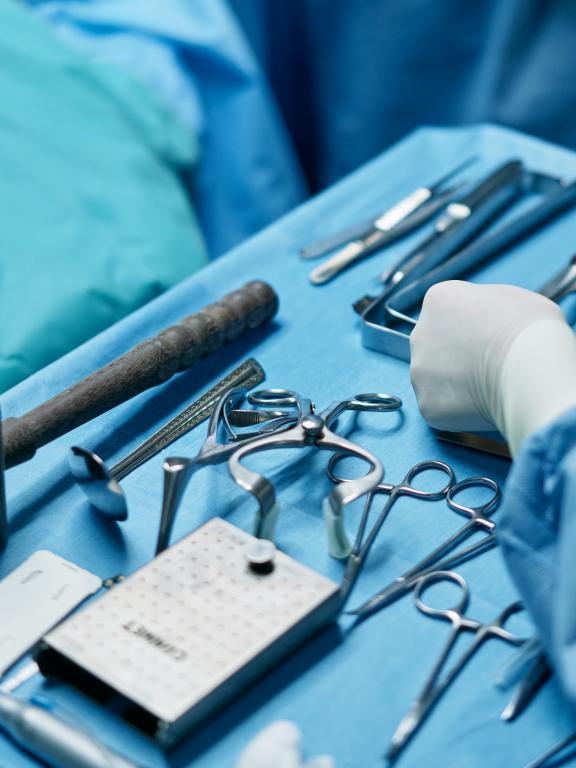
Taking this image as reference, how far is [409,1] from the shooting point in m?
1.56

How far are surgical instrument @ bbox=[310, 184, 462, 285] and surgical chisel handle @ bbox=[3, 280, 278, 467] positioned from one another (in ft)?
0.34

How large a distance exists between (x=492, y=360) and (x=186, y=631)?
0.30 meters

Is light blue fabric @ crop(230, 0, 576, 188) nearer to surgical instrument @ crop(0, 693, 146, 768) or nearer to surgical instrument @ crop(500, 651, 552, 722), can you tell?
surgical instrument @ crop(500, 651, 552, 722)

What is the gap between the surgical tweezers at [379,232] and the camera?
41.0 inches

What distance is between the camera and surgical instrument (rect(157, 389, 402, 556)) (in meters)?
0.67

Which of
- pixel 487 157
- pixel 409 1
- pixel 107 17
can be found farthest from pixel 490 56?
pixel 107 17

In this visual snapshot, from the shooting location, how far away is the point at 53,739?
538mm

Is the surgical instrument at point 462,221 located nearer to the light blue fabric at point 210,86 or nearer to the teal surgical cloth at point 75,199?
the teal surgical cloth at point 75,199

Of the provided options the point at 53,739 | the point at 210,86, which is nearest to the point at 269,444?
the point at 53,739

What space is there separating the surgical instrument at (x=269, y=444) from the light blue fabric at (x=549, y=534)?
11 centimetres

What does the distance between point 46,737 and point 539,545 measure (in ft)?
1.05

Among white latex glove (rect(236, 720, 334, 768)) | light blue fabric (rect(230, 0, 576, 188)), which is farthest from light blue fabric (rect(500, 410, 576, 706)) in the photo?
light blue fabric (rect(230, 0, 576, 188))

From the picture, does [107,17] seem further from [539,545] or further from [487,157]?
[539,545]

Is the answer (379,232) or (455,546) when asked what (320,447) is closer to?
(455,546)
